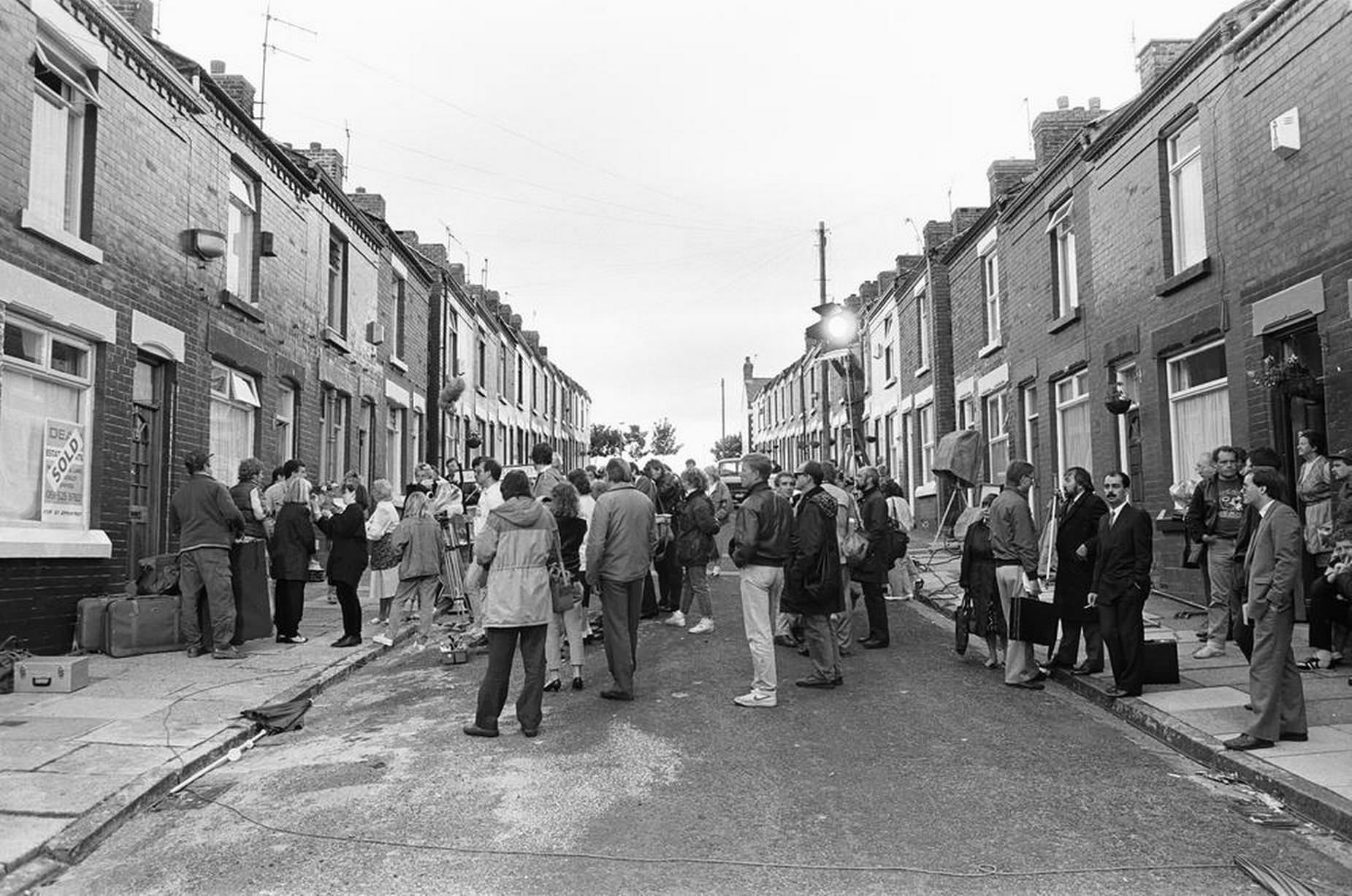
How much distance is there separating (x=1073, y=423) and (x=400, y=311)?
14.2 metres

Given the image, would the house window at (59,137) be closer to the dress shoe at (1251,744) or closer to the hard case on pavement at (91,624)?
the hard case on pavement at (91,624)

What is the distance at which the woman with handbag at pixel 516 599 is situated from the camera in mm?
6621

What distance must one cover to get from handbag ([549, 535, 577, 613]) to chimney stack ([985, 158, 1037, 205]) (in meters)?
14.8

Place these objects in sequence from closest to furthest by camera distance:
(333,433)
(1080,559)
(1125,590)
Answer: (1125,590) → (1080,559) → (333,433)

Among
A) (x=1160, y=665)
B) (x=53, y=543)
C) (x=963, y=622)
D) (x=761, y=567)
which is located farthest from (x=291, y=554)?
(x=1160, y=665)

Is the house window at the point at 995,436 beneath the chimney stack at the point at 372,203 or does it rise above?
beneath

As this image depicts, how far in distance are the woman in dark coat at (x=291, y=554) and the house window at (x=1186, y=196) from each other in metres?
10.6

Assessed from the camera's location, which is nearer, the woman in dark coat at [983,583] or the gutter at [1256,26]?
the woman in dark coat at [983,583]

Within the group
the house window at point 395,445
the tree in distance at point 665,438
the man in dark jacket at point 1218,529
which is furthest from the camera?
the tree in distance at point 665,438

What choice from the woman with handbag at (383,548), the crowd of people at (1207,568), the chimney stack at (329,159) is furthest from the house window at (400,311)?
the crowd of people at (1207,568)

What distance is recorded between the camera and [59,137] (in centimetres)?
959

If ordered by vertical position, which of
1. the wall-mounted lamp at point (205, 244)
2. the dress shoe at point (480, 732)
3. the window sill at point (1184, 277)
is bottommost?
the dress shoe at point (480, 732)

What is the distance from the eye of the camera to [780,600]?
8070 millimetres

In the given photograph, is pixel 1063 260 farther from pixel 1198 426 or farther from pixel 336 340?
pixel 336 340
